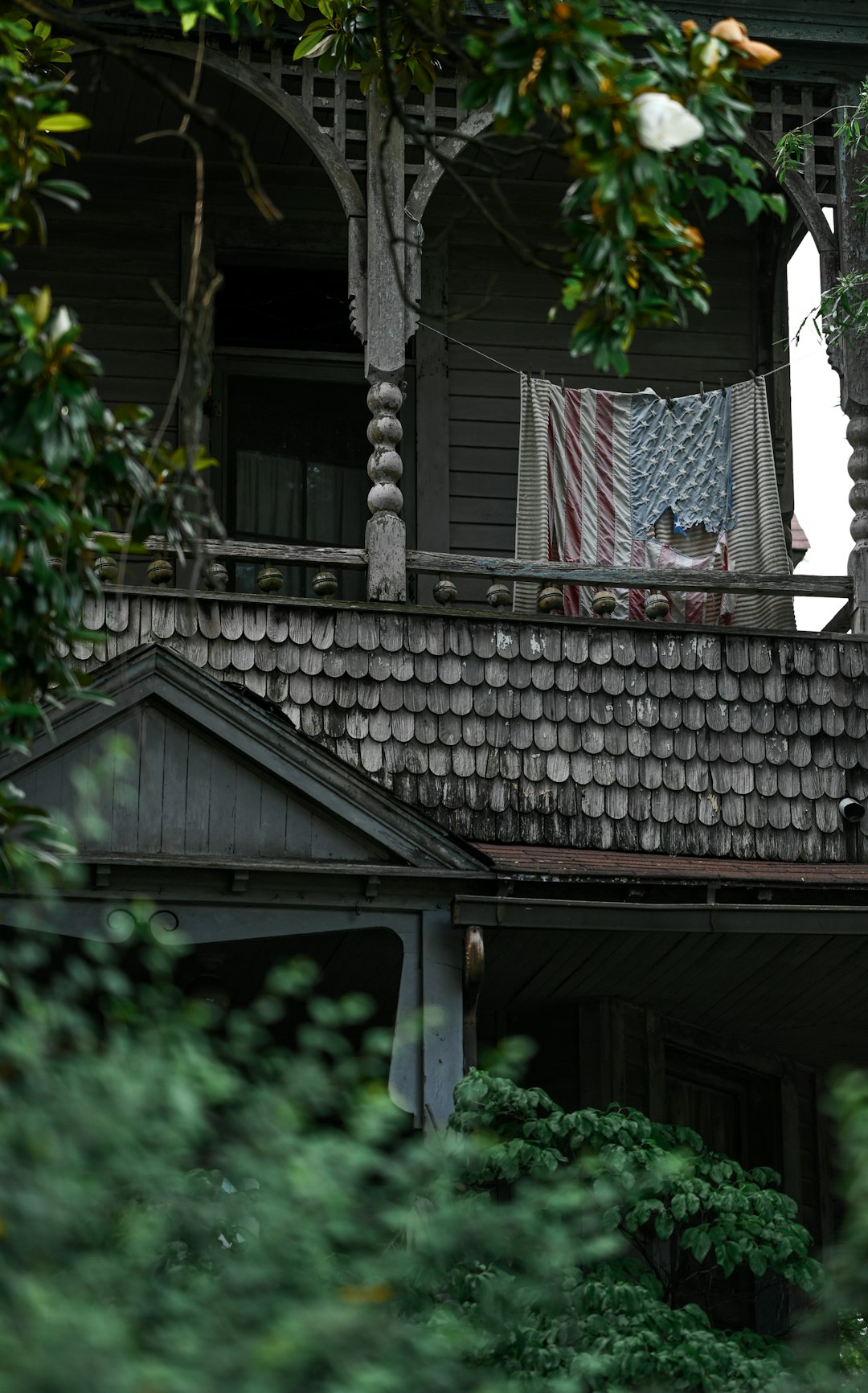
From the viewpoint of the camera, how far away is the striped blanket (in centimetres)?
1168

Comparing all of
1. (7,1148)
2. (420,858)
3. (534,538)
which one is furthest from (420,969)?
(7,1148)

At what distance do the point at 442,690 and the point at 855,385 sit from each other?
119 inches

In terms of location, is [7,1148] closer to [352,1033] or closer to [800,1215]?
[352,1033]

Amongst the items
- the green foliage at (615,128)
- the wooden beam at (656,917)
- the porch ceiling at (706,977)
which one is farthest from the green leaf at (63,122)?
the porch ceiling at (706,977)

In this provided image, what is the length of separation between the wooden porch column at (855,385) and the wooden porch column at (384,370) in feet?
8.21

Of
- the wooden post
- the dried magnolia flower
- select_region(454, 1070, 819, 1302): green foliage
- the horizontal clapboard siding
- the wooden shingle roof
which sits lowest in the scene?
select_region(454, 1070, 819, 1302): green foliage

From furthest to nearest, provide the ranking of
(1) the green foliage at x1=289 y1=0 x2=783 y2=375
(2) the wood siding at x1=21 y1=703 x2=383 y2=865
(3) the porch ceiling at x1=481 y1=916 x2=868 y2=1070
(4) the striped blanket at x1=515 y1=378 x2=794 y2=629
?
(4) the striped blanket at x1=515 y1=378 x2=794 y2=629, (3) the porch ceiling at x1=481 y1=916 x2=868 y2=1070, (2) the wood siding at x1=21 y1=703 x2=383 y2=865, (1) the green foliage at x1=289 y1=0 x2=783 y2=375

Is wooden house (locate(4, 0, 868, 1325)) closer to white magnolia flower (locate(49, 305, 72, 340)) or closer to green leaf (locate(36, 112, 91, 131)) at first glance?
green leaf (locate(36, 112, 91, 131))

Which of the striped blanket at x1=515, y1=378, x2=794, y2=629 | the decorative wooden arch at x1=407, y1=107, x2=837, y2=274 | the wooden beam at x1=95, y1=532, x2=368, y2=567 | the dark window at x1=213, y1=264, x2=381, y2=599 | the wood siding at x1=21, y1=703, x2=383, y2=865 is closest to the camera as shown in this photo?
the wood siding at x1=21, y1=703, x2=383, y2=865

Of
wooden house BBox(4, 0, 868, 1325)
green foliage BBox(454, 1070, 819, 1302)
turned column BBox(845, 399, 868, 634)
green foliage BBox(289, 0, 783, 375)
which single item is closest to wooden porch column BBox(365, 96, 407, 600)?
wooden house BBox(4, 0, 868, 1325)

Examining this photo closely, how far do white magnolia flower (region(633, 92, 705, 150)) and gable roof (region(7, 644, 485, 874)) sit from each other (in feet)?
14.1

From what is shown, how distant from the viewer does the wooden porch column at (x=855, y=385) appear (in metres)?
10.8

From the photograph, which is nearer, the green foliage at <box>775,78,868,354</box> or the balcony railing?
the balcony railing

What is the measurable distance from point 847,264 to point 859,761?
290cm
